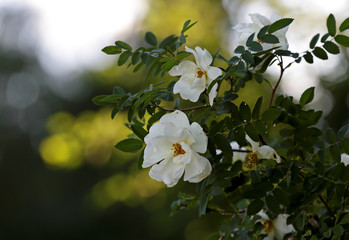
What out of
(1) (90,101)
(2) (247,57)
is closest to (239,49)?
(2) (247,57)

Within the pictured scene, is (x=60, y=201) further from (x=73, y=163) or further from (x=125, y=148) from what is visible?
(x=125, y=148)

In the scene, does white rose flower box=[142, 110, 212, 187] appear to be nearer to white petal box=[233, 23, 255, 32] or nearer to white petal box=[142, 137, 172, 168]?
white petal box=[142, 137, 172, 168]

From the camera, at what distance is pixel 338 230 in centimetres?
60

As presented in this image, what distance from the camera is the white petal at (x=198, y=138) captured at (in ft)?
1.86

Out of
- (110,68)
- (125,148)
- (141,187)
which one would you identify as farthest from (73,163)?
(125,148)

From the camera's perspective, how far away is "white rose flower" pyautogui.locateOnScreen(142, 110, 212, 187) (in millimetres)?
566

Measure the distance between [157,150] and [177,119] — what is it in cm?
5

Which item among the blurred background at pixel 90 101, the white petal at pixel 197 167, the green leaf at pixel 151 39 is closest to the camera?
the white petal at pixel 197 167

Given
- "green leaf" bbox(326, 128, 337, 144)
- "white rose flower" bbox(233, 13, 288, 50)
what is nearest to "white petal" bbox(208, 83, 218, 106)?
"white rose flower" bbox(233, 13, 288, 50)

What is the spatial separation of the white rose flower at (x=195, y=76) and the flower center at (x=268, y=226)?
26cm

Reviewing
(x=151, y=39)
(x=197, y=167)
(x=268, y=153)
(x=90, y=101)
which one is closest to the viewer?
(x=197, y=167)

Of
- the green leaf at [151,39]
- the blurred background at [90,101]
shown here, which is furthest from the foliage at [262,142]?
the blurred background at [90,101]

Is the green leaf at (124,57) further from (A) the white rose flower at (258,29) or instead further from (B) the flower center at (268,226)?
(B) the flower center at (268,226)

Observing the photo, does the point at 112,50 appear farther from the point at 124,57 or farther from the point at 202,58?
the point at 202,58
